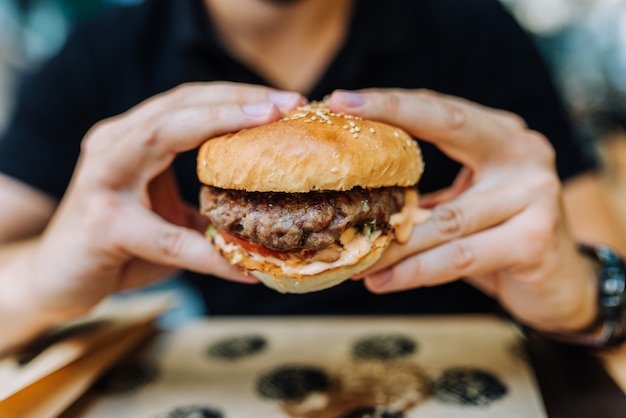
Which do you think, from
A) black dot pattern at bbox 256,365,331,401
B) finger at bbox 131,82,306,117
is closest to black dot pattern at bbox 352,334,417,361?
black dot pattern at bbox 256,365,331,401

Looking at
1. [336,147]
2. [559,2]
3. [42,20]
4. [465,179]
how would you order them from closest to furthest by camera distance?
[336,147], [465,179], [42,20], [559,2]

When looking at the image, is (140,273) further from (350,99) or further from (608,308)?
(608,308)

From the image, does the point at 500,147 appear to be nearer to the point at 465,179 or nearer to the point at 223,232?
the point at 465,179

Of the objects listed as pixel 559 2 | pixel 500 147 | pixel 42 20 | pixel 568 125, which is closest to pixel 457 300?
pixel 568 125

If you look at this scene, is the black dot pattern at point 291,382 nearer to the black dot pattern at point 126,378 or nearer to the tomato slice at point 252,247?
the black dot pattern at point 126,378

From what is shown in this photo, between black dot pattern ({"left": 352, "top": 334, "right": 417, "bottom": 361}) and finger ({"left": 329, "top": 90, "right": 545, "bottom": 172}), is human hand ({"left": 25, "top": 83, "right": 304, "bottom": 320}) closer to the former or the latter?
finger ({"left": 329, "top": 90, "right": 545, "bottom": 172})
